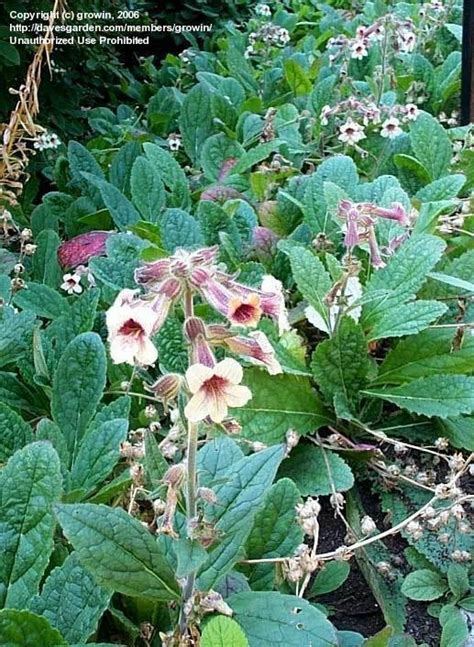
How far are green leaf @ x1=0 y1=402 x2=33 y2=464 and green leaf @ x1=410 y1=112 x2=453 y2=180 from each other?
113 cm

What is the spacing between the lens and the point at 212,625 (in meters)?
0.78

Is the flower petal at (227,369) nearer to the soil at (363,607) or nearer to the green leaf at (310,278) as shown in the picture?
the soil at (363,607)

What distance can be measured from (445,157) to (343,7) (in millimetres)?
2922

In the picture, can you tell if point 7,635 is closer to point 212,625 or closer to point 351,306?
point 212,625

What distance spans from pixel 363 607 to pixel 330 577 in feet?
0.28

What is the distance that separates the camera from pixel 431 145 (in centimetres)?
189

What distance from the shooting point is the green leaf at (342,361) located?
1.31 metres

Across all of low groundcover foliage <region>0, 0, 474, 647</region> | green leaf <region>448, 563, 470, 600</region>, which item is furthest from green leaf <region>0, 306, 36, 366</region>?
green leaf <region>448, 563, 470, 600</region>

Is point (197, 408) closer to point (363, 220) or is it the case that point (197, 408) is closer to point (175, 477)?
point (175, 477)

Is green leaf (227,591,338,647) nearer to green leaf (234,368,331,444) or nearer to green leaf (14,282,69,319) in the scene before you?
green leaf (234,368,331,444)

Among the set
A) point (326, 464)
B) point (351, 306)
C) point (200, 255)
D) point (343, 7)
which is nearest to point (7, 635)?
point (200, 255)

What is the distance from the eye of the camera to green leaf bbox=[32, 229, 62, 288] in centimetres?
172

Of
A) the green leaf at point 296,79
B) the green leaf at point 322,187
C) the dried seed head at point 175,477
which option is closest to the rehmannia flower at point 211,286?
the dried seed head at point 175,477

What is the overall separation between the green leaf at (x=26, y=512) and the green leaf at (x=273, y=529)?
0.83 ft
